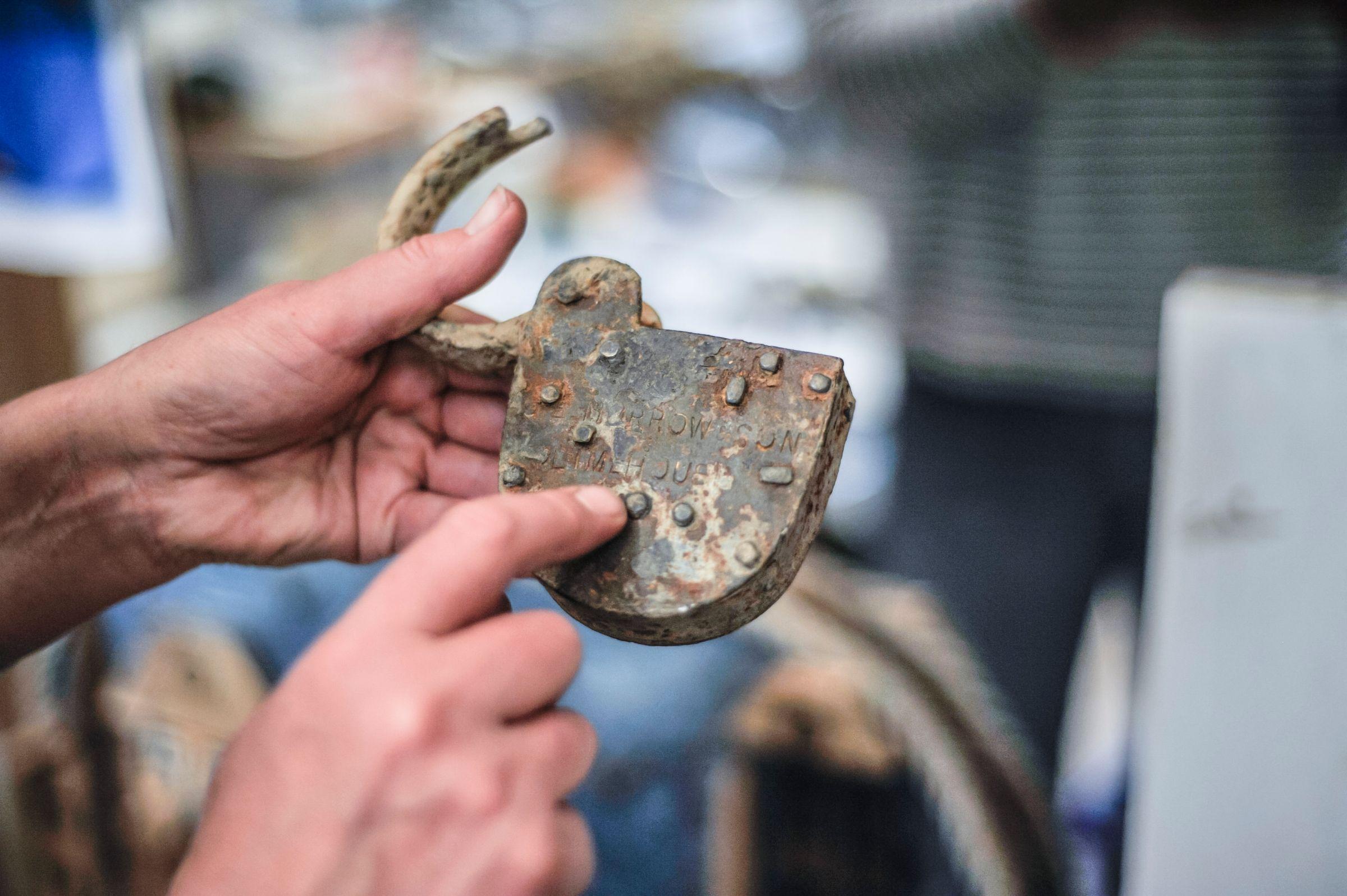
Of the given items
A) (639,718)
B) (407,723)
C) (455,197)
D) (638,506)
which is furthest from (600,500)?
(639,718)

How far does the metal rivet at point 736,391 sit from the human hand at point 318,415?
0.20 m

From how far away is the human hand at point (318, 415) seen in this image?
0.56 metres

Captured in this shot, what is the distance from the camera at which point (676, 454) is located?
0.46m

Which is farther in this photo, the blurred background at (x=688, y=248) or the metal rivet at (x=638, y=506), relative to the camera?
the blurred background at (x=688, y=248)

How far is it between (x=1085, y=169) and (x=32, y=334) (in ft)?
4.11

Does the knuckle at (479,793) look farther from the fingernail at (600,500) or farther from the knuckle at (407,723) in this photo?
the fingernail at (600,500)

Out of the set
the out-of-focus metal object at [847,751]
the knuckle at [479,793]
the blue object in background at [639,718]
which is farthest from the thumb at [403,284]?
the out-of-focus metal object at [847,751]

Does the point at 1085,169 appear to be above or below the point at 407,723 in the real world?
above

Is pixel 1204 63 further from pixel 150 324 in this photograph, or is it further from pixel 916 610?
pixel 150 324

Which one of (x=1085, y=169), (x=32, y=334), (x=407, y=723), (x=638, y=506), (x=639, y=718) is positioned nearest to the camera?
(x=407, y=723)

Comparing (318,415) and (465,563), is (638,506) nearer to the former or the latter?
(465,563)

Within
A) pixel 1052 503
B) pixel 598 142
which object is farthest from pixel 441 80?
pixel 1052 503

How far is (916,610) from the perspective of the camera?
0.92 m

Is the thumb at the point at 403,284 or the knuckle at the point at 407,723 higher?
the thumb at the point at 403,284
